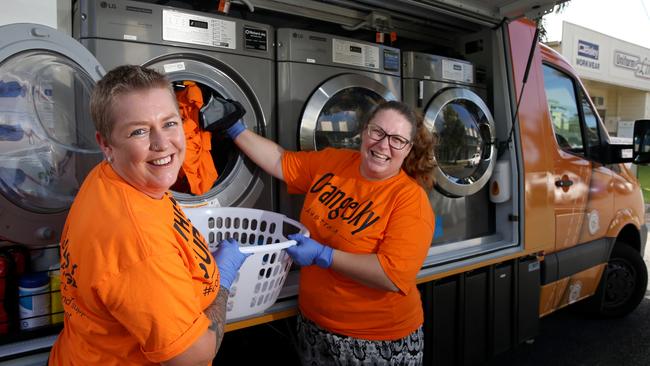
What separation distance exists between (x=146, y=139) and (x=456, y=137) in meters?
2.74

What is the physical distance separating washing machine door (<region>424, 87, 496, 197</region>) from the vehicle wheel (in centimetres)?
193

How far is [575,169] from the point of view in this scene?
362cm

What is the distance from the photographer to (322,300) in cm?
189

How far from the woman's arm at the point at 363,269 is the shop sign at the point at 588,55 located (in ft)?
56.7

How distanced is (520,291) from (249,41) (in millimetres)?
2578

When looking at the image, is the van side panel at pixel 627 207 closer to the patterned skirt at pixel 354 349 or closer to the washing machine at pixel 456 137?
the washing machine at pixel 456 137

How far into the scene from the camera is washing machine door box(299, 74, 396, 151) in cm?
248

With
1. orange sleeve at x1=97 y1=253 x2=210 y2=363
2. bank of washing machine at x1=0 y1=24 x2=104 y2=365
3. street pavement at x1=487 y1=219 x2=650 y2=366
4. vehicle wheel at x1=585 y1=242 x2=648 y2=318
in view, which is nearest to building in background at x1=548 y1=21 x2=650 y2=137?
vehicle wheel at x1=585 y1=242 x2=648 y2=318

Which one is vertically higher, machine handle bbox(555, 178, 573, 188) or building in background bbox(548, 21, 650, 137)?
building in background bbox(548, 21, 650, 137)

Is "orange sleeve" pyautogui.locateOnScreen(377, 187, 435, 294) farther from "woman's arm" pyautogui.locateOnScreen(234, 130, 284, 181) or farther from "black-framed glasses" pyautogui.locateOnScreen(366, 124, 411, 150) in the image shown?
"woman's arm" pyautogui.locateOnScreen(234, 130, 284, 181)

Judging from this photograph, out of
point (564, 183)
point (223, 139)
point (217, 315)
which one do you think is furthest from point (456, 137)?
point (217, 315)

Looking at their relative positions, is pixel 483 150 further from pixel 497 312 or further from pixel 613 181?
pixel 613 181

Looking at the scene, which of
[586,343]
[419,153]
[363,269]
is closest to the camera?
[363,269]

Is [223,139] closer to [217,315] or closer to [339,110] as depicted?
[339,110]
